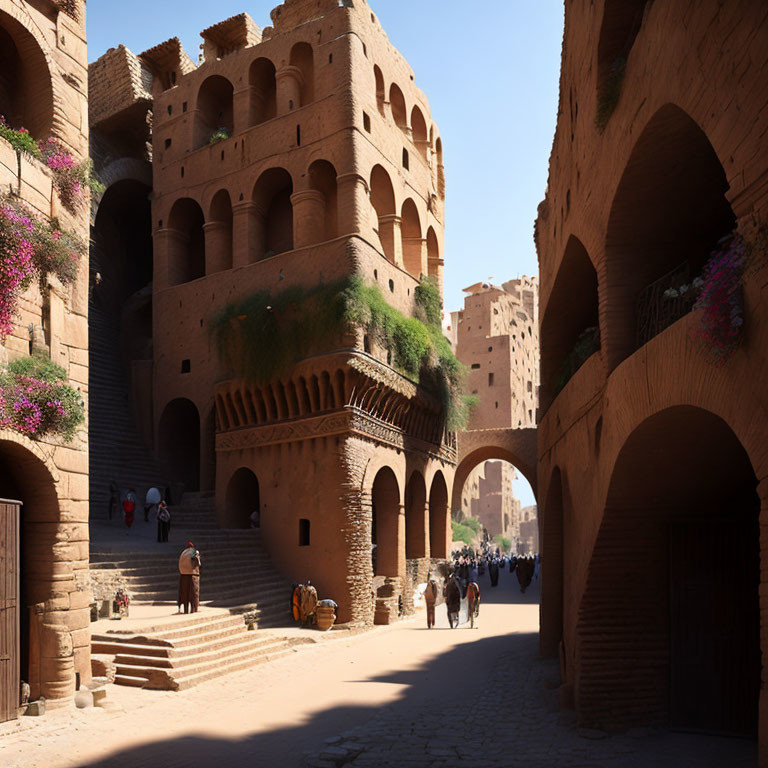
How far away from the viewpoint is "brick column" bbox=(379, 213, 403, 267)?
89.1ft

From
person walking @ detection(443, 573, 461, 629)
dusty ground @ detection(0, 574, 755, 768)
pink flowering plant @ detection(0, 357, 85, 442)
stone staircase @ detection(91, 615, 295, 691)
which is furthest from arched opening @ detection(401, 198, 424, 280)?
pink flowering plant @ detection(0, 357, 85, 442)

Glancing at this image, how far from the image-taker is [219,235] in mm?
27359

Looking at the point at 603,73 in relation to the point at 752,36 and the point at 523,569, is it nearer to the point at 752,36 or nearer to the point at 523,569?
the point at 752,36

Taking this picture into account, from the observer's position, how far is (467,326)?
54.8 meters

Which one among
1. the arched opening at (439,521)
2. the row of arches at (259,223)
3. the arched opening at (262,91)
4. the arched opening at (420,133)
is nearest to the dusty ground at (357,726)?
the row of arches at (259,223)

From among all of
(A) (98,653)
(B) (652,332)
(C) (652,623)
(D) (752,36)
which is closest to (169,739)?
(A) (98,653)

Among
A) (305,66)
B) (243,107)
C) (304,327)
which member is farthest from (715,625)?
(243,107)

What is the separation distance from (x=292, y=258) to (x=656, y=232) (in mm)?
16315

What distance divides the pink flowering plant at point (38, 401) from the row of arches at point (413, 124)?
1976cm

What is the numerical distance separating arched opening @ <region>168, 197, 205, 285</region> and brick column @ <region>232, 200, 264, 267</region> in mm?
2804

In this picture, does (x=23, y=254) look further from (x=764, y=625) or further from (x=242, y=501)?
(x=242, y=501)

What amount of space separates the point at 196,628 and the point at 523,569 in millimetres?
17431


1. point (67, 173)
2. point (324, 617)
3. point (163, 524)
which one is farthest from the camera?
point (163, 524)

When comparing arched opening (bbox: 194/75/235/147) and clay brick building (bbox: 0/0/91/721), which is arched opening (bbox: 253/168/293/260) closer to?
arched opening (bbox: 194/75/235/147)
